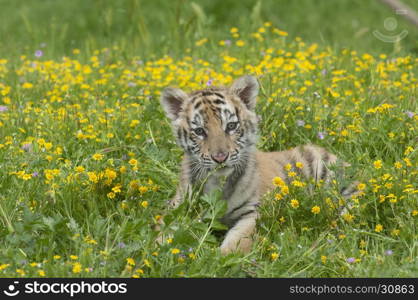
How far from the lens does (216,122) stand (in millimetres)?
6266

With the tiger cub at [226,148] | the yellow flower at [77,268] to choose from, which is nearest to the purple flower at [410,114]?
the tiger cub at [226,148]

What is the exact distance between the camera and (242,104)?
262 inches

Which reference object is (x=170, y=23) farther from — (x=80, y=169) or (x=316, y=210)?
(x=316, y=210)

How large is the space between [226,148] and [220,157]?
0.10 metres

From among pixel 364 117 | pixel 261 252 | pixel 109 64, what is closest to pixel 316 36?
pixel 109 64

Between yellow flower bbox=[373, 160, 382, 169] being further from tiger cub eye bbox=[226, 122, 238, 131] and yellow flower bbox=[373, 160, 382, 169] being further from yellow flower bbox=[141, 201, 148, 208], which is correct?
yellow flower bbox=[141, 201, 148, 208]

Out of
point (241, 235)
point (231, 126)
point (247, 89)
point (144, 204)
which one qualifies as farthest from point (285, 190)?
point (247, 89)

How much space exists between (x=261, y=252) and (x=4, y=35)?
7.54 metres

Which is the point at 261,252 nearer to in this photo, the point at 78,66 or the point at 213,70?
the point at 213,70

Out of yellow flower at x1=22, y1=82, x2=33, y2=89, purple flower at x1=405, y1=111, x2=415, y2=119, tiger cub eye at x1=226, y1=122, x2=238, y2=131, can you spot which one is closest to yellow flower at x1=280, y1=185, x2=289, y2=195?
tiger cub eye at x1=226, y1=122, x2=238, y2=131

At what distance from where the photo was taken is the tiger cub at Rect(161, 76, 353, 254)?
6.16m

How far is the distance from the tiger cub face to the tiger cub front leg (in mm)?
471

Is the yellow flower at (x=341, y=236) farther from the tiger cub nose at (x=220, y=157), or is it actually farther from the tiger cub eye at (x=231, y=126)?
the tiger cub eye at (x=231, y=126)

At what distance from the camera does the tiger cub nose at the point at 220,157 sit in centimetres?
607
